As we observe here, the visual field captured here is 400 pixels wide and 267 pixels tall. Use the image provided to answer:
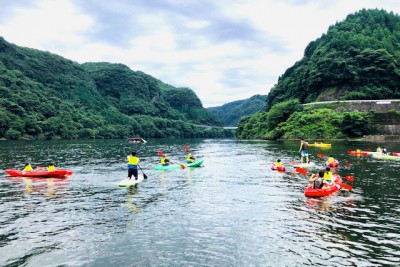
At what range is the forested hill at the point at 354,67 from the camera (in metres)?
117

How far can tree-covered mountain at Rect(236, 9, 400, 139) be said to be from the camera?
9669cm

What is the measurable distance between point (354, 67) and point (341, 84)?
7.34 metres

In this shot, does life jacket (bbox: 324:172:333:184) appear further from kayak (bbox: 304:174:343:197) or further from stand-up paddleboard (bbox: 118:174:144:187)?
stand-up paddleboard (bbox: 118:174:144:187)

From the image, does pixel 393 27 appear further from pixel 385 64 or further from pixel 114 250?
pixel 114 250

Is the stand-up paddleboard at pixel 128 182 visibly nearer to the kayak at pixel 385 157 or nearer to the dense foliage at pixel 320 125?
the kayak at pixel 385 157

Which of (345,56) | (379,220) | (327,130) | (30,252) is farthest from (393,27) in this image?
(30,252)

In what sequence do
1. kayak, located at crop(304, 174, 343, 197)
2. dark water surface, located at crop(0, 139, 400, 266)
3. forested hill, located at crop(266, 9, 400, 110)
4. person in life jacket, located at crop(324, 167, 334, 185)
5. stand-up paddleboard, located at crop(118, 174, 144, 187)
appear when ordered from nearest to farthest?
1. dark water surface, located at crop(0, 139, 400, 266)
2. kayak, located at crop(304, 174, 343, 197)
3. person in life jacket, located at crop(324, 167, 334, 185)
4. stand-up paddleboard, located at crop(118, 174, 144, 187)
5. forested hill, located at crop(266, 9, 400, 110)

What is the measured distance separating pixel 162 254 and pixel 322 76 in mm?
124668

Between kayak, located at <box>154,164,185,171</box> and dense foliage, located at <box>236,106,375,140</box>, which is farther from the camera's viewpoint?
dense foliage, located at <box>236,106,375,140</box>

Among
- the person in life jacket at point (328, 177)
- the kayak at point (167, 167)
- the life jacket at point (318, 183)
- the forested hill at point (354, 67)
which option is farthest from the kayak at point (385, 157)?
the forested hill at point (354, 67)

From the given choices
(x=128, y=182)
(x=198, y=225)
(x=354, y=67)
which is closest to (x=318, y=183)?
(x=198, y=225)

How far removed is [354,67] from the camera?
11969 centimetres

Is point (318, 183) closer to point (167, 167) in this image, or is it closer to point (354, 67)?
point (167, 167)

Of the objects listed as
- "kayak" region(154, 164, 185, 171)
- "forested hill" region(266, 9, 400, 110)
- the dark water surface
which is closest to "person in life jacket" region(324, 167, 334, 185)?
the dark water surface
